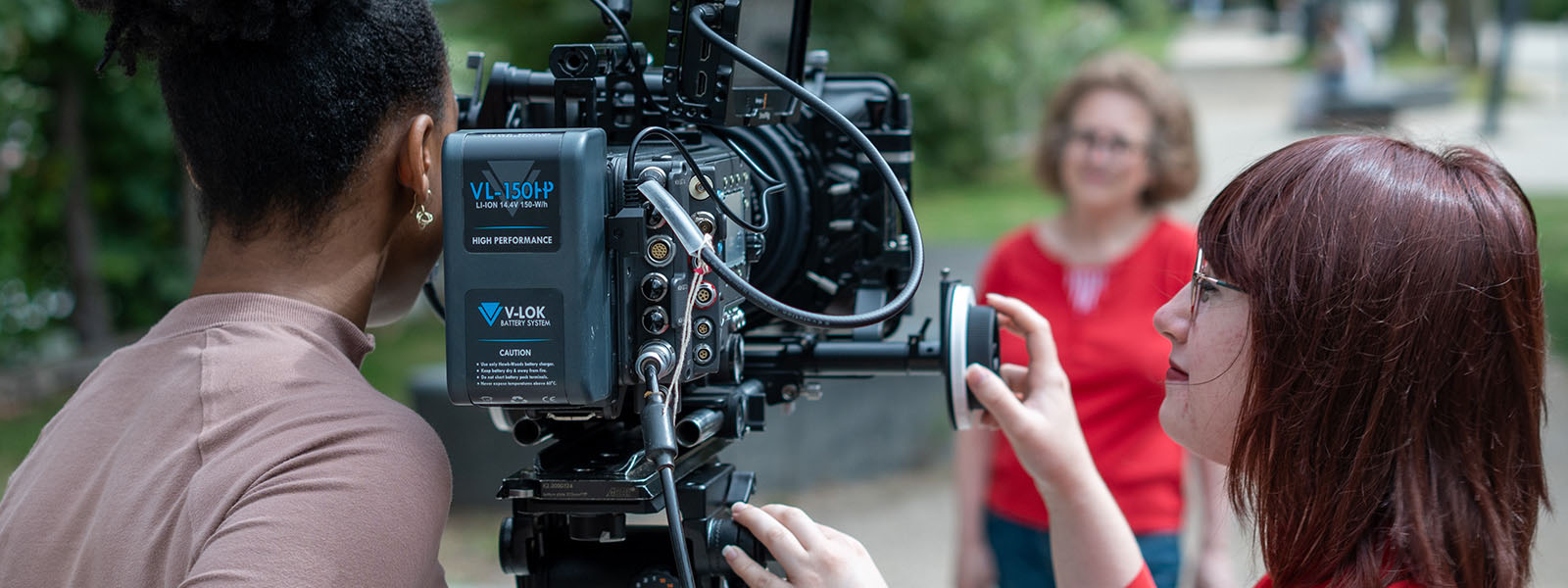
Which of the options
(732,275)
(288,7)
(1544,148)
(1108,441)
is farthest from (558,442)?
(1544,148)

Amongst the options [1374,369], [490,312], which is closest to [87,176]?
[490,312]

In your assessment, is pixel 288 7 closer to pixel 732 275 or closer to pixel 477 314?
pixel 477 314

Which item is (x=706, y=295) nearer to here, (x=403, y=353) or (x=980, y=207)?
(x=403, y=353)

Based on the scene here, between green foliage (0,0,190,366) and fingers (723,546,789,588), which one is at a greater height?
fingers (723,546,789,588)

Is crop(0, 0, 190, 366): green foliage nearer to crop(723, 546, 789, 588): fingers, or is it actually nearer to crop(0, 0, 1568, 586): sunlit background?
crop(0, 0, 1568, 586): sunlit background

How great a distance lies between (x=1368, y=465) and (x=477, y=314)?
0.98 meters

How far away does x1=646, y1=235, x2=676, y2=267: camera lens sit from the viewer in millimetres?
1322

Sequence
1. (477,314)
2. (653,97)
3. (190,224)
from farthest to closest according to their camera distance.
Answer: (190,224), (653,97), (477,314)

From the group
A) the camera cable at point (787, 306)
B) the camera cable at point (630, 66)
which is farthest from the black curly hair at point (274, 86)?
the camera cable at point (787, 306)

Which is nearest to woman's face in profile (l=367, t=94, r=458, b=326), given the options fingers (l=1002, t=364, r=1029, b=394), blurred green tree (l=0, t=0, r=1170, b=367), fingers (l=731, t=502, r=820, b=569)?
fingers (l=731, t=502, r=820, b=569)

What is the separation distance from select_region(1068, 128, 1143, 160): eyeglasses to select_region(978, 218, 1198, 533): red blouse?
23 centimetres

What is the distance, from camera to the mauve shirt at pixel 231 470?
126cm

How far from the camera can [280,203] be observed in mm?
1476

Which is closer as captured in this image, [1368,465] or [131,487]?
[131,487]
